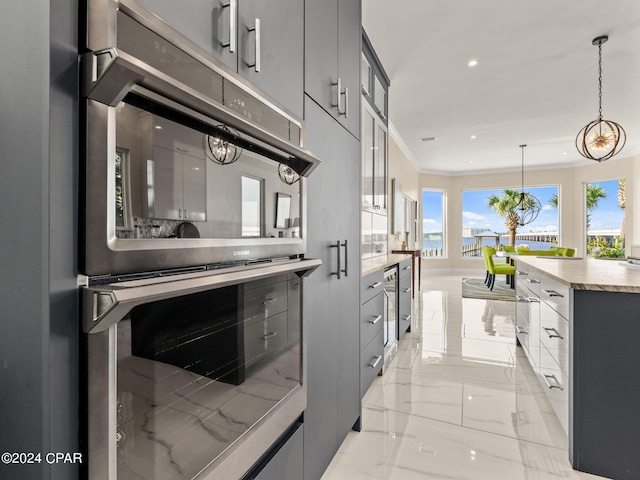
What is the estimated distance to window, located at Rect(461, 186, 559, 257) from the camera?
30.8ft

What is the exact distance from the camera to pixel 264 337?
1.09m

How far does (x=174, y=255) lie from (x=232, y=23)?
1.90 feet

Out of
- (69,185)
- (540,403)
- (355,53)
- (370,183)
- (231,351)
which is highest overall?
(355,53)

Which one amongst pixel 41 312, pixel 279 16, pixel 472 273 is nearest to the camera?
pixel 41 312

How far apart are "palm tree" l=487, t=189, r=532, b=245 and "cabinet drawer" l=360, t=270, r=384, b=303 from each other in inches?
326

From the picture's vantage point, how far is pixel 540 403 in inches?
92.8

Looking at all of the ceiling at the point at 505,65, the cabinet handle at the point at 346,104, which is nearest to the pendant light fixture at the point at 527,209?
the ceiling at the point at 505,65

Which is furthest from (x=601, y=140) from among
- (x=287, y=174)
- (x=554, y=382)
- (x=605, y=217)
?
(x=605, y=217)

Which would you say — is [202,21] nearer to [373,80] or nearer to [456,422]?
[456,422]

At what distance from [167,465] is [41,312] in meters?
0.42

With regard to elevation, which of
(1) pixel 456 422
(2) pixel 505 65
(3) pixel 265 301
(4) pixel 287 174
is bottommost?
(1) pixel 456 422

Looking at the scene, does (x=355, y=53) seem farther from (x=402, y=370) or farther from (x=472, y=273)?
(x=472, y=273)

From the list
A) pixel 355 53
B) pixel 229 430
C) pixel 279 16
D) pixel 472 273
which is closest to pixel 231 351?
pixel 229 430

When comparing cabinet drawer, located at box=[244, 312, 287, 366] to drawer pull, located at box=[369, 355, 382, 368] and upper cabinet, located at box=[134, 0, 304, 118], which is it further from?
drawer pull, located at box=[369, 355, 382, 368]
